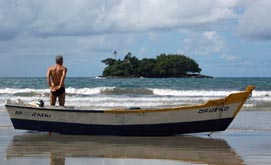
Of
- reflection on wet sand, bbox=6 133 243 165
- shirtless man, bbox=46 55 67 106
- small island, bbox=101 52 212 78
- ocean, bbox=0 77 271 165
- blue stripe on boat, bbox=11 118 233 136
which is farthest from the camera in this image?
small island, bbox=101 52 212 78

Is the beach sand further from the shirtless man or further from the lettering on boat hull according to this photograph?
the shirtless man

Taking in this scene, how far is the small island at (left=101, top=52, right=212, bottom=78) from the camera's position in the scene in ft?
303

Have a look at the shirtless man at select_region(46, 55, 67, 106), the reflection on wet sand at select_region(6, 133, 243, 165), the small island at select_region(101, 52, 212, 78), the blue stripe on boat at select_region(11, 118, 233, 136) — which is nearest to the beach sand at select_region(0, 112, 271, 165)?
the reflection on wet sand at select_region(6, 133, 243, 165)

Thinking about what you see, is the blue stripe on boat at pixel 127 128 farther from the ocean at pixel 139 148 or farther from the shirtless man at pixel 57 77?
the shirtless man at pixel 57 77

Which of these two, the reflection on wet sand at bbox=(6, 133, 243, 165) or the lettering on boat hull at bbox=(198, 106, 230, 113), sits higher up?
the lettering on boat hull at bbox=(198, 106, 230, 113)

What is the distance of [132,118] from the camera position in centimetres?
1068

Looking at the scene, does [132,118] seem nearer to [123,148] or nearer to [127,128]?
[127,128]

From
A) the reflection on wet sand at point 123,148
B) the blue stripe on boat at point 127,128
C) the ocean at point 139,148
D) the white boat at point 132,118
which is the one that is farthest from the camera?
the blue stripe on boat at point 127,128

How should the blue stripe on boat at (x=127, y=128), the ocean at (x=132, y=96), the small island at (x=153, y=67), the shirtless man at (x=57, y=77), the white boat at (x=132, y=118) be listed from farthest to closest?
the small island at (x=153, y=67) → the ocean at (x=132, y=96) → the shirtless man at (x=57, y=77) → the blue stripe on boat at (x=127, y=128) → the white boat at (x=132, y=118)

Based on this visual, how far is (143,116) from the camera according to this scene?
35.0ft

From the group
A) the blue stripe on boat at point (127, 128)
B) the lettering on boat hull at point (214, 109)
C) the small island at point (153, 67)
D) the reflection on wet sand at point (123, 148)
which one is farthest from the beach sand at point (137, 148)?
the small island at point (153, 67)

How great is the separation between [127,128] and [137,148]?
155 cm

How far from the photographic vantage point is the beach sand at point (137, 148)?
26.0 feet

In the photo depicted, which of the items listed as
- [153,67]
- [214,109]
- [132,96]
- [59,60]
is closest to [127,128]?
[214,109]
